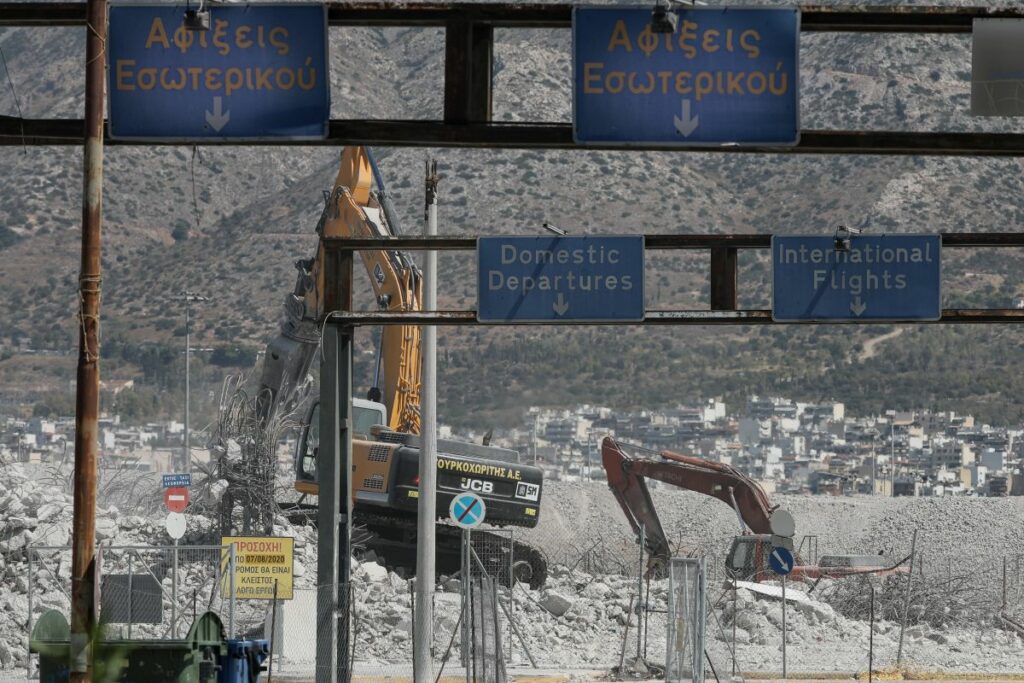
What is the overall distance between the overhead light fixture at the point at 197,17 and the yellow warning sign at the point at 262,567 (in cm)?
1094

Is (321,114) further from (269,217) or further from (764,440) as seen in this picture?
(269,217)

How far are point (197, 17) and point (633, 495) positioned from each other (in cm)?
2750

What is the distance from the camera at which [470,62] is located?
46.3ft

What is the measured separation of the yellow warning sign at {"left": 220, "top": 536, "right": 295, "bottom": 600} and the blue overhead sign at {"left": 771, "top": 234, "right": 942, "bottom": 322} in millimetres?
7904

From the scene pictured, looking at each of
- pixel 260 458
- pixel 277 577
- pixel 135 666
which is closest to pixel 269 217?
pixel 260 458

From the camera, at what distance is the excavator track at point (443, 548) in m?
34.2

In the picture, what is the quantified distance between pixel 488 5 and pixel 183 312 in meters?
96.1

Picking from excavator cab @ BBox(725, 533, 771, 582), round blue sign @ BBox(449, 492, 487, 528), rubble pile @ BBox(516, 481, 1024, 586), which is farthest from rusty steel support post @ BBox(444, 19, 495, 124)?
rubble pile @ BBox(516, 481, 1024, 586)

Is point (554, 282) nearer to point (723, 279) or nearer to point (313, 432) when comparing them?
point (723, 279)

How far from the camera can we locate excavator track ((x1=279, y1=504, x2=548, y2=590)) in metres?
34.2

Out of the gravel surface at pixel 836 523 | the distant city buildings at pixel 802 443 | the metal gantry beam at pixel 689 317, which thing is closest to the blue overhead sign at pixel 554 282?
the metal gantry beam at pixel 689 317

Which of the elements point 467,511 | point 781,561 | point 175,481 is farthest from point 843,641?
point 175,481

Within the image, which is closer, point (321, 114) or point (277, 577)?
point (321, 114)

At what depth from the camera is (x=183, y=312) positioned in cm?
10812
